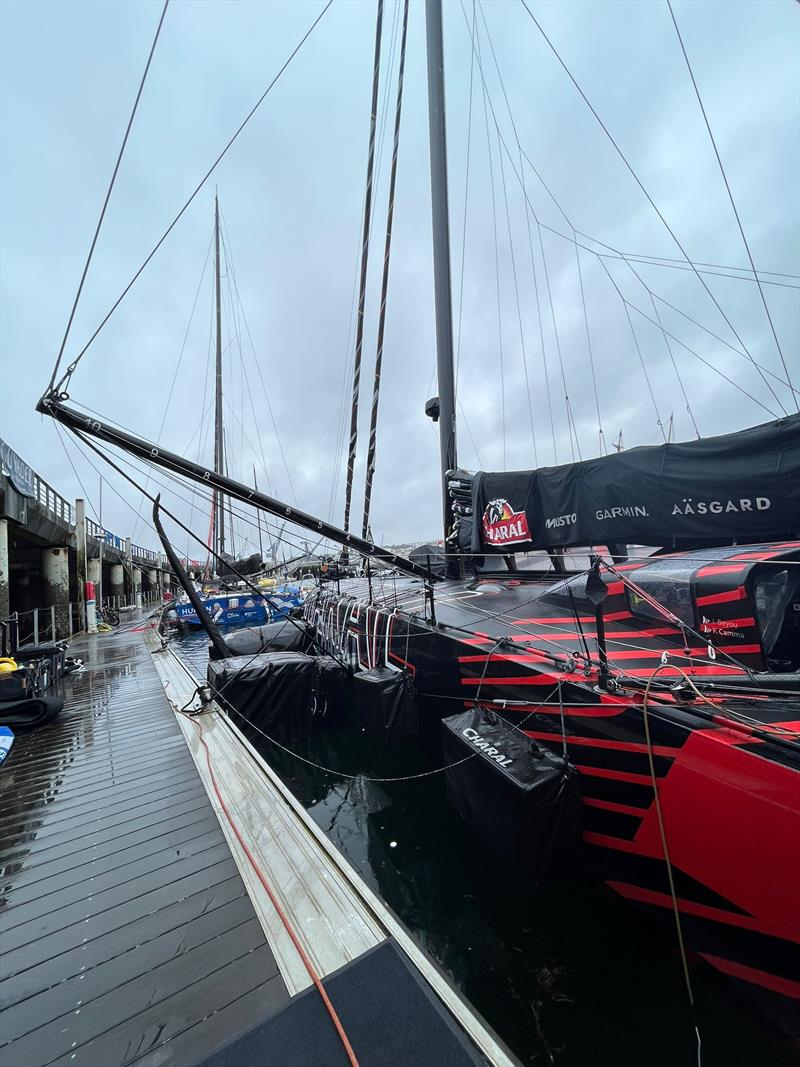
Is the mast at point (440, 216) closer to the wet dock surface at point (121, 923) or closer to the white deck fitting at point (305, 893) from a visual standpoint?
the white deck fitting at point (305, 893)

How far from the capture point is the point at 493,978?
240 cm

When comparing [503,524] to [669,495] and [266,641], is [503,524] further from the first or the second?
[266,641]

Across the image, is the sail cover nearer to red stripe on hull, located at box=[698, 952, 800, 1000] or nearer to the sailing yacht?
the sailing yacht

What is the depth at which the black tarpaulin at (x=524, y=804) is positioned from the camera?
7.50 ft

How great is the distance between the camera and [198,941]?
1782mm

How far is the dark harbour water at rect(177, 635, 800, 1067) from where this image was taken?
6.63 ft

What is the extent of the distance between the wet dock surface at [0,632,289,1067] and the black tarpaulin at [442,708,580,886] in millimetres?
1347

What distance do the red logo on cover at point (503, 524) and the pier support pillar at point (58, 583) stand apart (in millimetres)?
14546

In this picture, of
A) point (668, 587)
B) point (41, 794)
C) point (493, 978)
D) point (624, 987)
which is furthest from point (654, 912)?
point (41, 794)

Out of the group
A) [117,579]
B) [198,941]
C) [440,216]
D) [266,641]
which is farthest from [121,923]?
[117,579]

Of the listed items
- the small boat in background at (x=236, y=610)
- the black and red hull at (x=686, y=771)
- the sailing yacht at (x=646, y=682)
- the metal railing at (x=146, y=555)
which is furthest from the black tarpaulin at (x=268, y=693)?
the metal railing at (x=146, y=555)

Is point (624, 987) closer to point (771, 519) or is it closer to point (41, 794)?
point (771, 519)

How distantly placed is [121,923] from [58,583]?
52.8ft

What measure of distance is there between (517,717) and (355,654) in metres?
3.76
